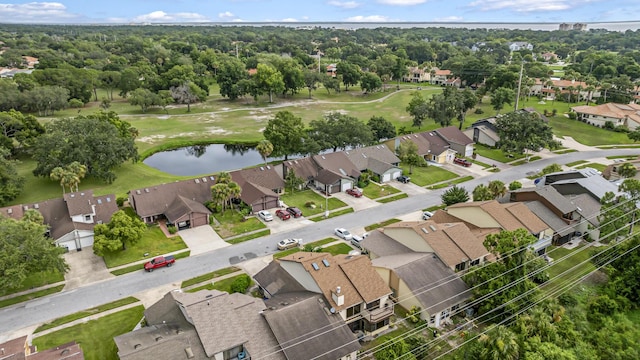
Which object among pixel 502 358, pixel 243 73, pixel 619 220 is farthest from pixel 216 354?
pixel 243 73

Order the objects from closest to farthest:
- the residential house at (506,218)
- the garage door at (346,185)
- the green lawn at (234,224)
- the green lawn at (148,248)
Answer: the green lawn at (148,248) → the residential house at (506,218) → the green lawn at (234,224) → the garage door at (346,185)

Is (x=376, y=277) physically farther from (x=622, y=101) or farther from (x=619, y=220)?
(x=622, y=101)

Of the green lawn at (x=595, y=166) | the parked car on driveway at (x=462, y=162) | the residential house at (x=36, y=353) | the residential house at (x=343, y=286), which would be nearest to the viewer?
the residential house at (x=36, y=353)

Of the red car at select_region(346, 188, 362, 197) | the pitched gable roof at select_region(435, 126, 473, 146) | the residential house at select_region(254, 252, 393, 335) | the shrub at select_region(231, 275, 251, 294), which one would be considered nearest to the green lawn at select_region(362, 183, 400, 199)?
the red car at select_region(346, 188, 362, 197)

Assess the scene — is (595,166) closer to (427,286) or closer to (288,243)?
(427,286)

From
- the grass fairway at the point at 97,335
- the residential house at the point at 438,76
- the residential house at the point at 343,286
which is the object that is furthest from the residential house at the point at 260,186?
the residential house at the point at 438,76

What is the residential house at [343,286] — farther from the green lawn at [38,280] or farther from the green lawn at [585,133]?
the green lawn at [585,133]

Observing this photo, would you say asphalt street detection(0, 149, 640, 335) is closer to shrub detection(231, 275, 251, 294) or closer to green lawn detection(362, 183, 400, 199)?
green lawn detection(362, 183, 400, 199)
